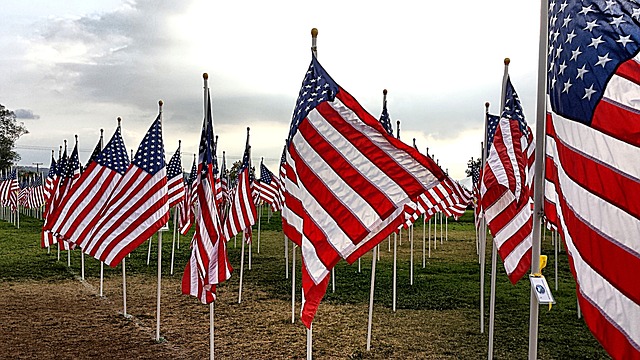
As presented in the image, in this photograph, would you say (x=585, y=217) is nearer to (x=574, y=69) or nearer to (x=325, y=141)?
(x=574, y=69)

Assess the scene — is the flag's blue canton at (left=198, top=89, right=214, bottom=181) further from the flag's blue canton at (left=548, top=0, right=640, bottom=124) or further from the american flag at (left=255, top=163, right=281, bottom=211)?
the american flag at (left=255, top=163, right=281, bottom=211)

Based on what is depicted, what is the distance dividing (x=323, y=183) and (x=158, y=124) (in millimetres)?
5366

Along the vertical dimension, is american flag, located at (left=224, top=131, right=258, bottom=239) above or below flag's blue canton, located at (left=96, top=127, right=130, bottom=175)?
below

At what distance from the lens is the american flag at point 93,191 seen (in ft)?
40.8

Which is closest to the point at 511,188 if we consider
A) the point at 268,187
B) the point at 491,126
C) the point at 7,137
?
the point at 491,126

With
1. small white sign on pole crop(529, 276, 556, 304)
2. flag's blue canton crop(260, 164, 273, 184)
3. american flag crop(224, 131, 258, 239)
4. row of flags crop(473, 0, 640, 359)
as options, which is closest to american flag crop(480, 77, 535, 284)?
small white sign on pole crop(529, 276, 556, 304)

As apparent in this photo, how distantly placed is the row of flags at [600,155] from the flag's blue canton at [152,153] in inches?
308

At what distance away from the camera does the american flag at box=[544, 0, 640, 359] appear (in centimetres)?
381

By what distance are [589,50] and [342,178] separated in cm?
327

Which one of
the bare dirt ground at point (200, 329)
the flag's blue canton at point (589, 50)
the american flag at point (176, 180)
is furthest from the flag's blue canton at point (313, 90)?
the american flag at point (176, 180)

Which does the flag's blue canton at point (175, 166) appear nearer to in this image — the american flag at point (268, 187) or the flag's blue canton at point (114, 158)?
the american flag at point (268, 187)

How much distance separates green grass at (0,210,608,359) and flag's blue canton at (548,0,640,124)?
7.03 meters

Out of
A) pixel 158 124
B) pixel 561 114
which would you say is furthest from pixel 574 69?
pixel 158 124

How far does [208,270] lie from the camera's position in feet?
28.5
